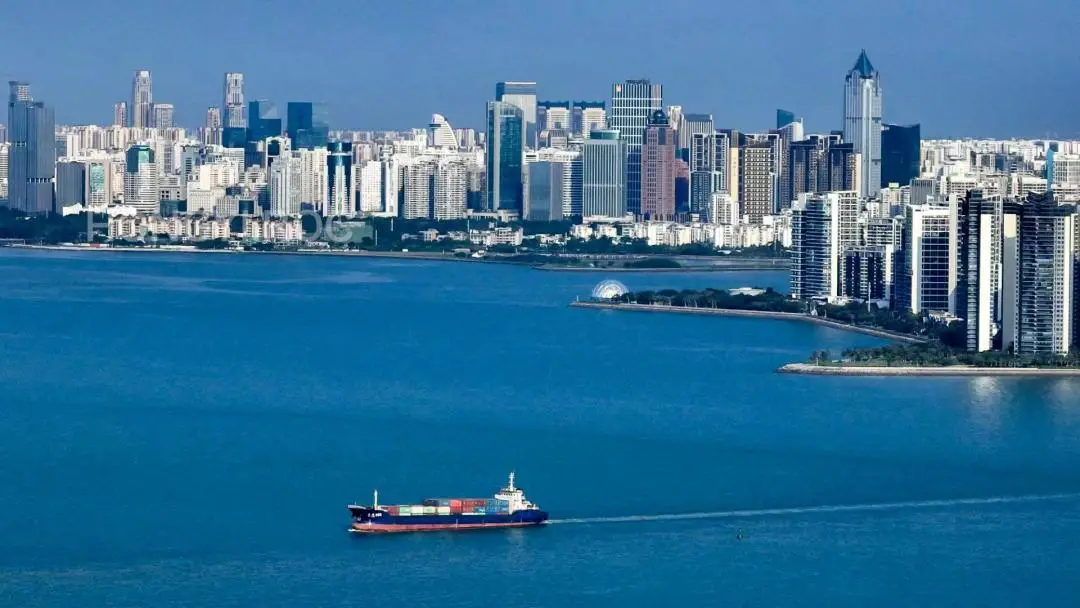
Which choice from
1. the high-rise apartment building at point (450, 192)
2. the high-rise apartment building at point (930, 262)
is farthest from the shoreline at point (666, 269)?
the high-rise apartment building at point (450, 192)

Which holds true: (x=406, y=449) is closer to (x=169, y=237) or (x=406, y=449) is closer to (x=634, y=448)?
(x=634, y=448)

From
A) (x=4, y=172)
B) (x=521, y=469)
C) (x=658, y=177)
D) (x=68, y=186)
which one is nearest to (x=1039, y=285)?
(x=521, y=469)

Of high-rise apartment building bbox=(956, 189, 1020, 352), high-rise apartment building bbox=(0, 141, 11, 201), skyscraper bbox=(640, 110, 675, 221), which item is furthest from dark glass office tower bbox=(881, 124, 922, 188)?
high-rise apartment building bbox=(956, 189, 1020, 352)

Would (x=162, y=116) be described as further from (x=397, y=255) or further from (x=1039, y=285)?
(x=1039, y=285)

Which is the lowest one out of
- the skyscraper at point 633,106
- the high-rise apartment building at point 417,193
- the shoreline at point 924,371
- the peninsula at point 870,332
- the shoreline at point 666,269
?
the shoreline at point 924,371

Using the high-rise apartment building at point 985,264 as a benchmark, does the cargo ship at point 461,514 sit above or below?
below

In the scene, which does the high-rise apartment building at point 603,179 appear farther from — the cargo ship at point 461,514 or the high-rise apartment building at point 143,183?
the cargo ship at point 461,514
